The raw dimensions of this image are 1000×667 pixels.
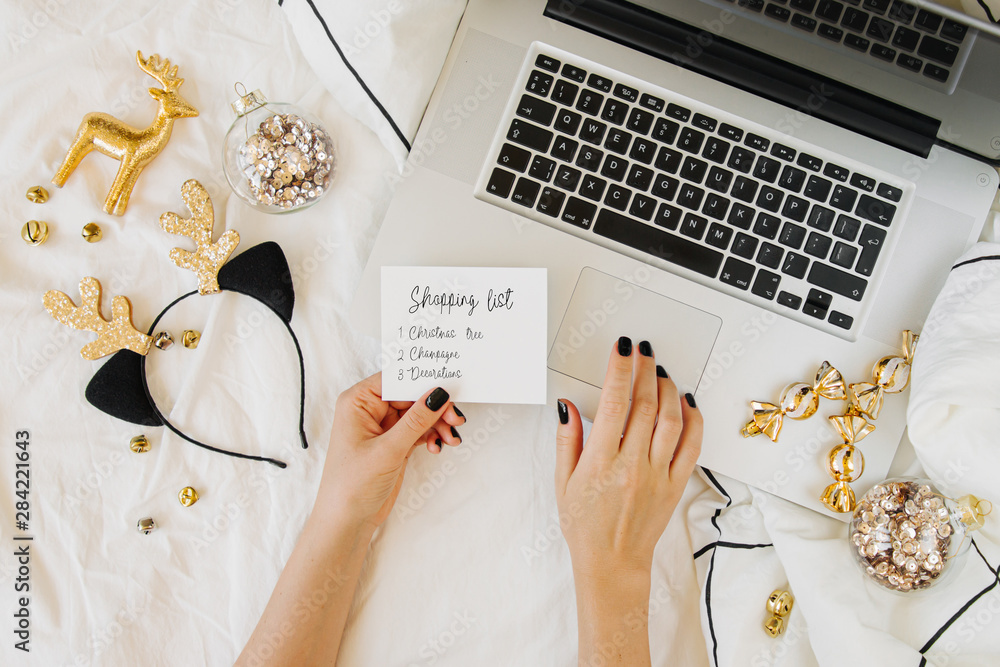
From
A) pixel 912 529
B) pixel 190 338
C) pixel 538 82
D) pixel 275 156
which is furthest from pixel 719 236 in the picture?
pixel 190 338

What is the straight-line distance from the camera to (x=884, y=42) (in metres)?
0.58

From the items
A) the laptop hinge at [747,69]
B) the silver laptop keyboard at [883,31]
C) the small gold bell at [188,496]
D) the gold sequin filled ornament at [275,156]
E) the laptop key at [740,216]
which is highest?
the silver laptop keyboard at [883,31]

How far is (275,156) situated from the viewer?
70 centimetres

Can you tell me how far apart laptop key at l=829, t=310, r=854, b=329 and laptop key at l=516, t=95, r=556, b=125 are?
0.35 m

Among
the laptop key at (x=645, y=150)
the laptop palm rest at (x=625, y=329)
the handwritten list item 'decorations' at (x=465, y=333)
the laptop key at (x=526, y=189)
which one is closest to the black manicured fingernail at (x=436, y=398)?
the handwritten list item 'decorations' at (x=465, y=333)

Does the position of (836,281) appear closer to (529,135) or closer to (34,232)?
(529,135)

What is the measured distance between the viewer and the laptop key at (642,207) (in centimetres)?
65

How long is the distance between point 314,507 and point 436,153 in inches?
16.3

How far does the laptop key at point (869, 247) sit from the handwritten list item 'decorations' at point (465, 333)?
1.05ft

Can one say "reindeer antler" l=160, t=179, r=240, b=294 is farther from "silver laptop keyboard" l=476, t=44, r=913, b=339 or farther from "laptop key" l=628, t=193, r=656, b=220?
"laptop key" l=628, t=193, r=656, b=220

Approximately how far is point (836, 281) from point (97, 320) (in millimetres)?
807

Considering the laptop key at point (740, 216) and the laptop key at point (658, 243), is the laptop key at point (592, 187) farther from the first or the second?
the laptop key at point (740, 216)

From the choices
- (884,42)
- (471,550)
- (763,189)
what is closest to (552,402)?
(471,550)

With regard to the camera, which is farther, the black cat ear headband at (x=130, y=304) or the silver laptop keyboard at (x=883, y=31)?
the black cat ear headband at (x=130, y=304)
